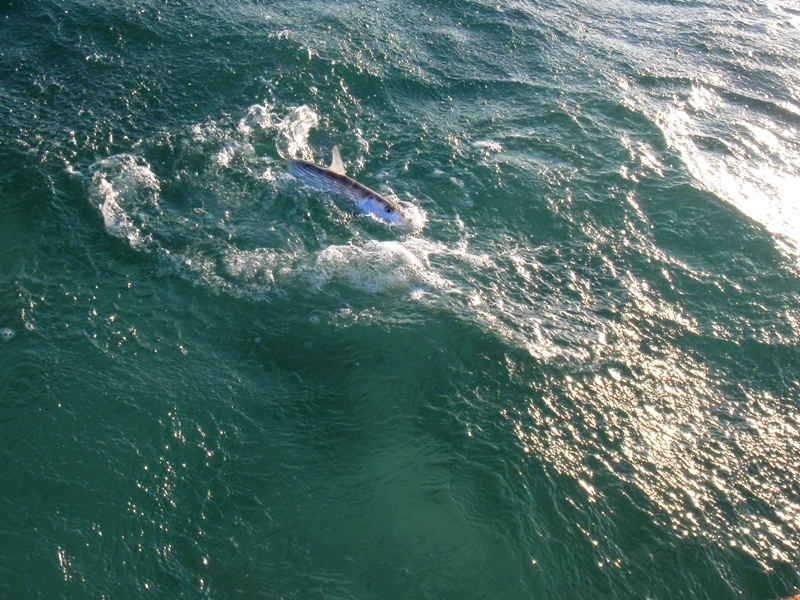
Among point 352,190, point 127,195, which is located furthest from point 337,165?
point 127,195

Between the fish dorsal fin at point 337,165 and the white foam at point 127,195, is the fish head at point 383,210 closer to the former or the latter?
the fish dorsal fin at point 337,165

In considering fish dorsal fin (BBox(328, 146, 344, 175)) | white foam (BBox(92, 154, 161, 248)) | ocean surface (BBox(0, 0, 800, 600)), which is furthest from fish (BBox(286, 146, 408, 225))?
white foam (BBox(92, 154, 161, 248))

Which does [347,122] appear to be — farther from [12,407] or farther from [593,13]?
[593,13]

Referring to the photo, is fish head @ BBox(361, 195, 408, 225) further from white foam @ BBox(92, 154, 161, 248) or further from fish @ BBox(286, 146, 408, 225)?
white foam @ BBox(92, 154, 161, 248)

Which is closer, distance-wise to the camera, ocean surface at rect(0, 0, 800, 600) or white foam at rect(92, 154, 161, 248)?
ocean surface at rect(0, 0, 800, 600)

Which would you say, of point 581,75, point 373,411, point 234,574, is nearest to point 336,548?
point 234,574

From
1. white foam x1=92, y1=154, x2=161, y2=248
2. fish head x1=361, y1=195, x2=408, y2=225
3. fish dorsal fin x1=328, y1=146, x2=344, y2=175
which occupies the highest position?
fish dorsal fin x1=328, y1=146, x2=344, y2=175

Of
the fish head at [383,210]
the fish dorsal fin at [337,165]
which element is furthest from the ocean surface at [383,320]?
the fish dorsal fin at [337,165]

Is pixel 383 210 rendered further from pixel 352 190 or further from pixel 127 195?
pixel 127 195
